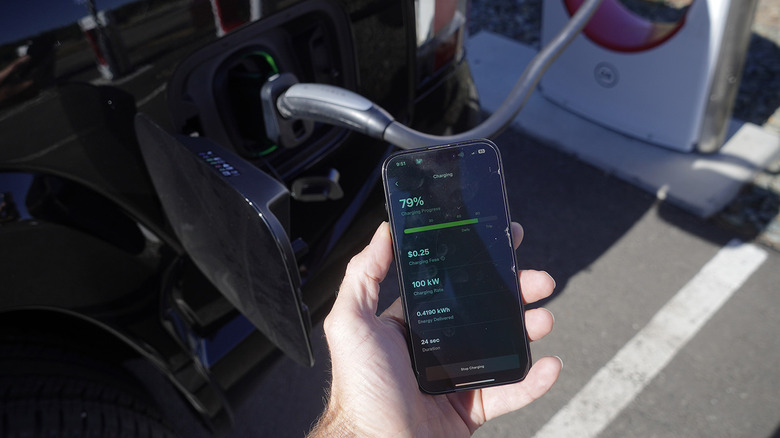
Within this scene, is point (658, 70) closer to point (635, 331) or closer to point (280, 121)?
point (635, 331)

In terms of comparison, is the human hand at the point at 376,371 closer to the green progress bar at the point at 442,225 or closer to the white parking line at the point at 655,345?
the green progress bar at the point at 442,225

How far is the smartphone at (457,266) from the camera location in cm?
139

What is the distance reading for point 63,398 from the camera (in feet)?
5.07

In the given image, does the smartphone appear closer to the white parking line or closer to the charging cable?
the charging cable

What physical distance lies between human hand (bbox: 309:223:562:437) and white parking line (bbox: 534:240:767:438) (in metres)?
0.93

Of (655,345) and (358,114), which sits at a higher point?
(358,114)

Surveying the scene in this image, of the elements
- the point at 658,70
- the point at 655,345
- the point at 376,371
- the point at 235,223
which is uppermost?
the point at 235,223

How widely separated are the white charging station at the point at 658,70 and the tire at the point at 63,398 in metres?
2.89

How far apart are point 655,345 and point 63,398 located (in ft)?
6.82

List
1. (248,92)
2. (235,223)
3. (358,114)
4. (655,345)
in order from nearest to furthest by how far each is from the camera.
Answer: (235,223) < (358,114) < (248,92) < (655,345)

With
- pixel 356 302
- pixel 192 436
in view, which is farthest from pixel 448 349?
pixel 192 436

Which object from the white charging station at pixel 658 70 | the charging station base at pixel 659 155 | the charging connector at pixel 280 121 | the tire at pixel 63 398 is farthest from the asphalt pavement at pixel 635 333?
the tire at pixel 63 398

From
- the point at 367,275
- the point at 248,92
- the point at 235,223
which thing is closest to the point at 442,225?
the point at 367,275

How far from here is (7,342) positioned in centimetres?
151
